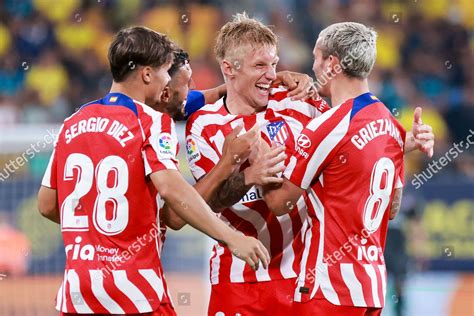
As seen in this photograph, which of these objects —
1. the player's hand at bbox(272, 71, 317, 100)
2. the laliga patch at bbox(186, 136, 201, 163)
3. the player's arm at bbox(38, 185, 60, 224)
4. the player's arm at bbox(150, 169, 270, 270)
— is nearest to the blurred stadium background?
the laliga patch at bbox(186, 136, 201, 163)

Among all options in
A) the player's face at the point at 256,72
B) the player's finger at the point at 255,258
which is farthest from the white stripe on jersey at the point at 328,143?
the player's face at the point at 256,72

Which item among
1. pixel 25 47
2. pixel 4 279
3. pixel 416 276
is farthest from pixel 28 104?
pixel 416 276

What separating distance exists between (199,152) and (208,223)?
4.43 ft

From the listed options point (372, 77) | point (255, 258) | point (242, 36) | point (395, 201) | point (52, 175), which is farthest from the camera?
point (372, 77)

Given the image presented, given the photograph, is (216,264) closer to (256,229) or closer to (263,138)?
(256,229)

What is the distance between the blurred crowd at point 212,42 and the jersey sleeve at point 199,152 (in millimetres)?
8252

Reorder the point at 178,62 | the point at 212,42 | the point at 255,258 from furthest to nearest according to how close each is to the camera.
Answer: the point at 212,42
the point at 178,62
the point at 255,258

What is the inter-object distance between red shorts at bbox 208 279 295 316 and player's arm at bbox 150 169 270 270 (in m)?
1.22

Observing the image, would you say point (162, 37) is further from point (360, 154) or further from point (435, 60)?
point (435, 60)

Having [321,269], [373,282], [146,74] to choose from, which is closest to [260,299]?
[321,269]

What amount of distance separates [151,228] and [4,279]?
5.53 meters

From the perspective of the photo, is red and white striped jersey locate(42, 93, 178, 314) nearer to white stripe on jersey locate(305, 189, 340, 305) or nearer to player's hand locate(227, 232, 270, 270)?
player's hand locate(227, 232, 270, 270)

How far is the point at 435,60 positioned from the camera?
14.8 metres

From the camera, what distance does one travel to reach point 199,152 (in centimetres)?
557
